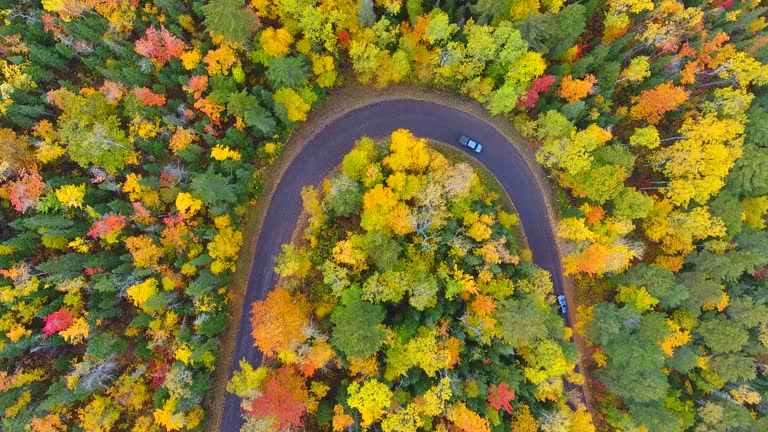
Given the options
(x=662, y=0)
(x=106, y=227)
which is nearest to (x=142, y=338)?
(x=106, y=227)

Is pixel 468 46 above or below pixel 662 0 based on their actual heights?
below

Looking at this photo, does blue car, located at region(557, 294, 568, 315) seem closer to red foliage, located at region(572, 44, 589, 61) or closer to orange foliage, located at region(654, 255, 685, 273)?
orange foliage, located at region(654, 255, 685, 273)

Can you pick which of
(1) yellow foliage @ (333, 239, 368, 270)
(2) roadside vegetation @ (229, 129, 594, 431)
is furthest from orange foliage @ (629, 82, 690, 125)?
(1) yellow foliage @ (333, 239, 368, 270)

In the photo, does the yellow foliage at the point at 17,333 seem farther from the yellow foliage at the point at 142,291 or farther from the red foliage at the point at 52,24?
the red foliage at the point at 52,24

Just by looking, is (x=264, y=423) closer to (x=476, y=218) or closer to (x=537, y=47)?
(x=476, y=218)

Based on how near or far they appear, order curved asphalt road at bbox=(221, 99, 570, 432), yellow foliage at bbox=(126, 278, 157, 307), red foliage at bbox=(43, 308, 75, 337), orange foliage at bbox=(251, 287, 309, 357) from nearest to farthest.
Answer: orange foliage at bbox=(251, 287, 309, 357)
yellow foliage at bbox=(126, 278, 157, 307)
red foliage at bbox=(43, 308, 75, 337)
curved asphalt road at bbox=(221, 99, 570, 432)

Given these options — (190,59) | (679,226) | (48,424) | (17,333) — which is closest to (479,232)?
Answer: (679,226)
